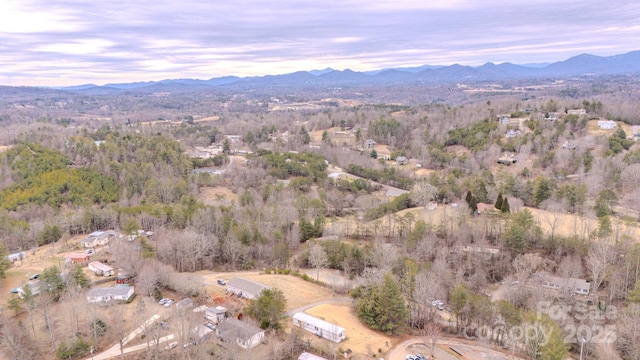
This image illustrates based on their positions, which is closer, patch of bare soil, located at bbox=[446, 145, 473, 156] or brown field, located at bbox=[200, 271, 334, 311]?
brown field, located at bbox=[200, 271, 334, 311]

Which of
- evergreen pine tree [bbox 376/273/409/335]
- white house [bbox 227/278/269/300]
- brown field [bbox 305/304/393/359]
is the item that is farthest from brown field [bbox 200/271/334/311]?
evergreen pine tree [bbox 376/273/409/335]

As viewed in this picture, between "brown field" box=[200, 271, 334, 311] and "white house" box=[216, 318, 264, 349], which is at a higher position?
"white house" box=[216, 318, 264, 349]

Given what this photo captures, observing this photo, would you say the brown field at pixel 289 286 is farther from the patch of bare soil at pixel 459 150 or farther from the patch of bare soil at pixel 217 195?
the patch of bare soil at pixel 459 150

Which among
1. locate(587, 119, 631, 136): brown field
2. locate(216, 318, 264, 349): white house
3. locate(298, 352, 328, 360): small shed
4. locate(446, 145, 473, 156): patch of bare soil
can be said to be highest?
locate(587, 119, 631, 136): brown field

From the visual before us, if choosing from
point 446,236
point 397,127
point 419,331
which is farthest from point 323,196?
point 397,127

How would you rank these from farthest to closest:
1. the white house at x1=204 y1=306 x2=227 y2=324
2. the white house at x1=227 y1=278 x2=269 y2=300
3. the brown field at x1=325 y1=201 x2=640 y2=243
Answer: the brown field at x1=325 y1=201 x2=640 y2=243, the white house at x1=227 y1=278 x2=269 y2=300, the white house at x1=204 y1=306 x2=227 y2=324

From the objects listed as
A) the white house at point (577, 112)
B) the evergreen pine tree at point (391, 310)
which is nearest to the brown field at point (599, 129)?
the white house at point (577, 112)

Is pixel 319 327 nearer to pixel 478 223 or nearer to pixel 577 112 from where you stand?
pixel 478 223

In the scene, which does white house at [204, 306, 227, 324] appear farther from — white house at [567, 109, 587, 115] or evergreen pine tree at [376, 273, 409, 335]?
white house at [567, 109, 587, 115]
